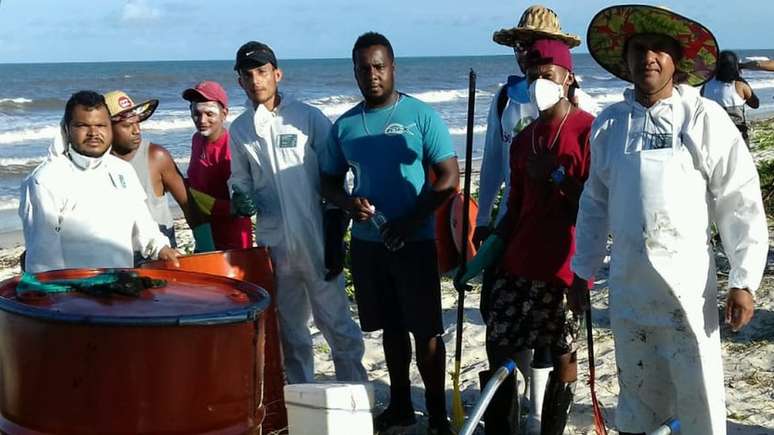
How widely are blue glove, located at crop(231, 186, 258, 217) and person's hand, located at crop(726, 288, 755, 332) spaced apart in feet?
7.71

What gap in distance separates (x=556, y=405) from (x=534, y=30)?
1920 mm

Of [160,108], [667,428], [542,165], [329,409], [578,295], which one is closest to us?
[667,428]

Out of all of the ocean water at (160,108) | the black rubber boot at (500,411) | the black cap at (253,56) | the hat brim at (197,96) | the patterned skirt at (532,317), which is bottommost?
the ocean water at (160,108)

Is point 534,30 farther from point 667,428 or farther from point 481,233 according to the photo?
point 667,428

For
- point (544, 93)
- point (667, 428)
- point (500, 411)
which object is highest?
point (544, 93)

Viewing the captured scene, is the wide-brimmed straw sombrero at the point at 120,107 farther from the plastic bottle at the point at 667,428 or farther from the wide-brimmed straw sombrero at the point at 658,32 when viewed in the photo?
the plastic bottle at the point at 667,428

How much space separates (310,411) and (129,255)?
1.06m

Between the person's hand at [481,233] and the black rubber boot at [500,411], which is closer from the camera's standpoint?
the black rubber boot at [500,411]

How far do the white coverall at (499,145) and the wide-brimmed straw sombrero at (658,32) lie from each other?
0.80 meters

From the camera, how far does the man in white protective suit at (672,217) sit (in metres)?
3.27

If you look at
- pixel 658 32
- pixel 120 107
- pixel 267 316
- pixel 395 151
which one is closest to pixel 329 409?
pixel 267 316

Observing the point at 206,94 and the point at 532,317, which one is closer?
the point at 532,317

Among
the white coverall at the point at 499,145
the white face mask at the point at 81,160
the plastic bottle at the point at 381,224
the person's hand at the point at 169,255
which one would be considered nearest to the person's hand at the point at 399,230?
the plastic bottle at the point at 381,224

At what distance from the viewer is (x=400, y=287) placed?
15.0ft
